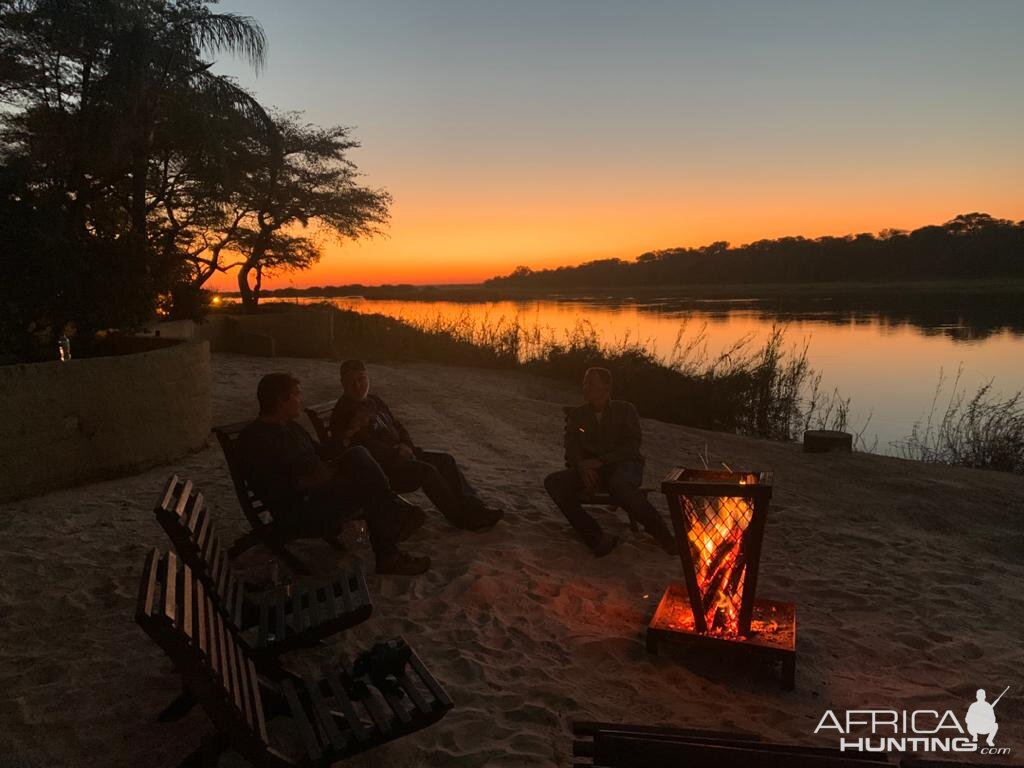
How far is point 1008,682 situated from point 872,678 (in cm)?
61

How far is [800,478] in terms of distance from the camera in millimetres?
7129

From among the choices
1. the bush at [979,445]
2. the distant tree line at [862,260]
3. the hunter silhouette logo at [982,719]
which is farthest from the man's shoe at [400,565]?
the distant tree line at [862,260]

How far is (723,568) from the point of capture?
3322mm

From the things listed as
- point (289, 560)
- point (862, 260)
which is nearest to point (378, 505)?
point (289, 560)

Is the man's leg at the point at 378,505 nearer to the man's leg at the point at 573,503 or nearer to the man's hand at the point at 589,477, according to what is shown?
the man's leg at the point at 573,503

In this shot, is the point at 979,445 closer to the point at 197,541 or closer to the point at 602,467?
the point at 602,467

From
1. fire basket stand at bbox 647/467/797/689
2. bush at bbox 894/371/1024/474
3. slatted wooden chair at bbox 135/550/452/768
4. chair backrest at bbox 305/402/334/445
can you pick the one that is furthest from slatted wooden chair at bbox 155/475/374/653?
bush at bbox 894/371/1024/474

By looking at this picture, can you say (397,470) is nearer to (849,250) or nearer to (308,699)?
(308,699)

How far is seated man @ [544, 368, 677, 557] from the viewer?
4.50m

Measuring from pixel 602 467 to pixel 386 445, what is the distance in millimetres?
1461

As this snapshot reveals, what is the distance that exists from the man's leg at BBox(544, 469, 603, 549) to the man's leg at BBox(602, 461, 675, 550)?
0.69ft

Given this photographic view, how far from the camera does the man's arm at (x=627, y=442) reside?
4684 mm

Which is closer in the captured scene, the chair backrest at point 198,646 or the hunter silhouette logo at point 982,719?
the chair backrest at point 198,646

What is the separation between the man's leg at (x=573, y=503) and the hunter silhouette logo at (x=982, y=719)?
2142mm
